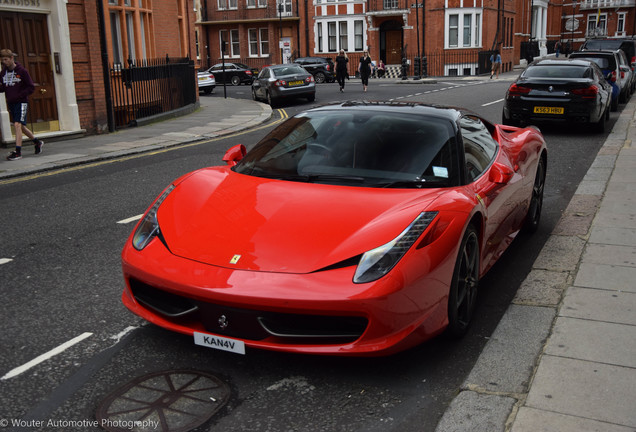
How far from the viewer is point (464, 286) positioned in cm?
395

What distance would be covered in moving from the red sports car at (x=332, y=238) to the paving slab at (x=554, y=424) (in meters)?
0.68

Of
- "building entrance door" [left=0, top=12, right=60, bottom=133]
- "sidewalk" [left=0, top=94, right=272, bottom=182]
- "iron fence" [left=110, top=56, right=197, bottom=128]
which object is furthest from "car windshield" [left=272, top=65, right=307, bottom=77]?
"building entrance door" [left=0, top=12, right=60, bottom=133]

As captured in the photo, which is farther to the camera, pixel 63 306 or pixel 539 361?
pixel 63 306

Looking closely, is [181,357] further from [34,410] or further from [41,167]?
[41,167]

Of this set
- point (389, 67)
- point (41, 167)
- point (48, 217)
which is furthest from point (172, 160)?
point (389, 67)

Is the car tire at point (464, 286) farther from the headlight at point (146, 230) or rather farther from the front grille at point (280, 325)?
the headlight at point (146, 230)

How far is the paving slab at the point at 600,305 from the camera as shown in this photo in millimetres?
4145

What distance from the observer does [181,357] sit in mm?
3695

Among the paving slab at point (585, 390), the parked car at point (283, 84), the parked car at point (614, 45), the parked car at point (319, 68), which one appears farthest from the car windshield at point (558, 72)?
the parked car at point (319, 68)

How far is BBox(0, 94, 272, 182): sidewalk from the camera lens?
1116 cm

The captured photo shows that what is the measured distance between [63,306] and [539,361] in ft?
10.1

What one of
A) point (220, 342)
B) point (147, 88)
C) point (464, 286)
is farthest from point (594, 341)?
point (147, 88)

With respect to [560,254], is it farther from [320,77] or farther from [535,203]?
[320,77]

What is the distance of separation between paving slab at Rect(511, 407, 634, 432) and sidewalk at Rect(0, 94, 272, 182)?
916cm
